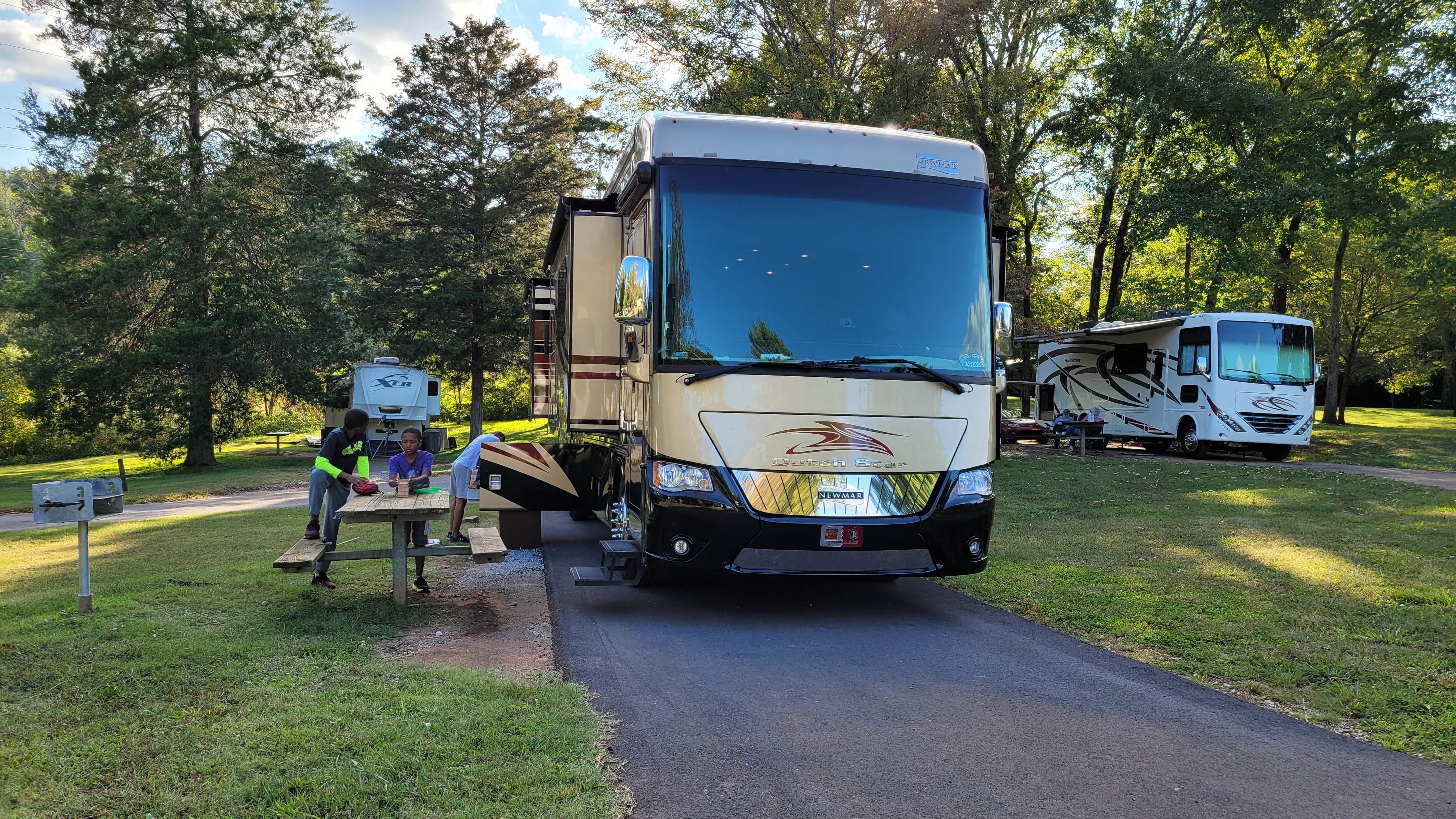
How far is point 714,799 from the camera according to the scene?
3.52 metres

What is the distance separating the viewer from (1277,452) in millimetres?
21109

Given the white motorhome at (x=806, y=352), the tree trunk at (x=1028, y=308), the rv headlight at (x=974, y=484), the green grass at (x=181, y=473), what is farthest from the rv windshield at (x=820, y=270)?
the tree trunk at (x=1028, y=308)

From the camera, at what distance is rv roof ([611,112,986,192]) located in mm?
6359

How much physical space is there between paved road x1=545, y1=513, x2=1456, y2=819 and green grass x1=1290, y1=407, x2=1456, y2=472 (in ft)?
57.1

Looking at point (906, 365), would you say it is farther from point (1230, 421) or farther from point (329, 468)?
point (1230, 421)

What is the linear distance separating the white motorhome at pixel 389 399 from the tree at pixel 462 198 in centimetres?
244

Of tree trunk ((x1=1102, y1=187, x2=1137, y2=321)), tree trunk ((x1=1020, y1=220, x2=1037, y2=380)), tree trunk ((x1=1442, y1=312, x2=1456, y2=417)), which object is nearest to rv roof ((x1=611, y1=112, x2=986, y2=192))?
tree trunk ((x1=1102, y1=187, x2=1137, y2=321))

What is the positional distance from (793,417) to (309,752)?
337 cm

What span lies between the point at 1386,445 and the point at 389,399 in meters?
27.2

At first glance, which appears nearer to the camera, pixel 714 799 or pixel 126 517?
pixel 714 799

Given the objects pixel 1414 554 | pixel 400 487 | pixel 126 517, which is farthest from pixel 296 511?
pixel 1414 554

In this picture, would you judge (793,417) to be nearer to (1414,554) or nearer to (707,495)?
(707,495)

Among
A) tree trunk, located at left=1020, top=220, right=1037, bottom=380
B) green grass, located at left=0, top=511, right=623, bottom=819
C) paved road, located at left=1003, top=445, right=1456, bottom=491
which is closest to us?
green grass, located at left=0, top=511, right=623, bottom=819

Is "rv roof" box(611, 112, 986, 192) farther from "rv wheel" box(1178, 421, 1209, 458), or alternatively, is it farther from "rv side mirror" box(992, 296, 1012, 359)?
"rv wheel" box(1178, 421, 1209, 458)
